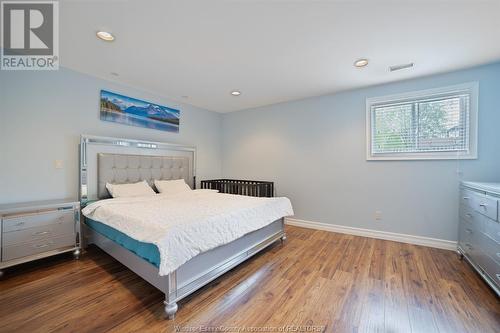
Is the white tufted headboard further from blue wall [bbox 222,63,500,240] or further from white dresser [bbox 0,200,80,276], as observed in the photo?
blue wall [bbox 222,63,500,240]

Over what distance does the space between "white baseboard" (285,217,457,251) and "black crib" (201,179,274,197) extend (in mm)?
786

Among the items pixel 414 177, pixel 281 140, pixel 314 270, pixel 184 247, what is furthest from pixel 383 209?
pixel 184 247

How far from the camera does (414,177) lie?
2.96 m

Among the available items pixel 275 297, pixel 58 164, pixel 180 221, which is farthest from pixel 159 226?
pixel 58 164

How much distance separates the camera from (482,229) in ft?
6.51

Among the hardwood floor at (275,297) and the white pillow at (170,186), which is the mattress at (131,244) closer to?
the hardwood floor at (275,297)

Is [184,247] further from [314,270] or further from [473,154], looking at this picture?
[473,154]

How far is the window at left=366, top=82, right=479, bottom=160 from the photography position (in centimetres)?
265

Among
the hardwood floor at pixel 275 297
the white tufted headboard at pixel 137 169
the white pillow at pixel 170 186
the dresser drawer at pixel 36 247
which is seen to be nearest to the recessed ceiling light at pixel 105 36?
the white tufted headboard at pixel 137 169

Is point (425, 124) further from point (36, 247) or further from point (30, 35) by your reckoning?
point (36, 247)

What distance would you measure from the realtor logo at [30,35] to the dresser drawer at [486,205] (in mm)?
4021

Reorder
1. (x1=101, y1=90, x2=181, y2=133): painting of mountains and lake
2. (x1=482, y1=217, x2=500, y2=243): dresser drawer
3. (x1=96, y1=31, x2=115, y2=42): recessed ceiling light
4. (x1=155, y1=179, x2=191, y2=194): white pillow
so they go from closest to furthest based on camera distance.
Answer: (x1=482, y1=217, x2=500, y2=243): dresser drawer → (x1=96, y1=31, x2=115, y2=42): recessed ceiling light → (x1=101, y1=90, x2=181, y2=133): painting of mountains and lake → (x1=155, y1=179, x2=191, y2=194): white pillow

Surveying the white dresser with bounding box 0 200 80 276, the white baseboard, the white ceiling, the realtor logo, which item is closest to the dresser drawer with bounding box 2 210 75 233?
the white dresser with bounding box 0 200 80 276

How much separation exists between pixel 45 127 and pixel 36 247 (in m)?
1.41
